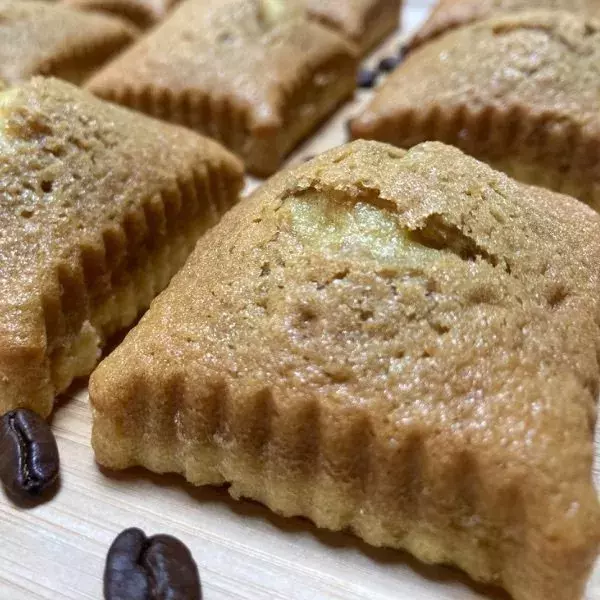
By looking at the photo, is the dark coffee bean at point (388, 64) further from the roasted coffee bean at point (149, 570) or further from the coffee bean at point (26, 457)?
the roasted coffee bean at point (149, 570)

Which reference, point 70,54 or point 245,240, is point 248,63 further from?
point 245,240

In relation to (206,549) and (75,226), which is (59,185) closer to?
(75,226)

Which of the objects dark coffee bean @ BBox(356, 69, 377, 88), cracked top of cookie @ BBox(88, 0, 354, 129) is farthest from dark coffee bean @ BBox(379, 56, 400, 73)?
cracked top of cookie @ BBox(88, 0, 354, 129)

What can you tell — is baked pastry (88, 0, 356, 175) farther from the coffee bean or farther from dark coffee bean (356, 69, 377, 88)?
the coffee bean

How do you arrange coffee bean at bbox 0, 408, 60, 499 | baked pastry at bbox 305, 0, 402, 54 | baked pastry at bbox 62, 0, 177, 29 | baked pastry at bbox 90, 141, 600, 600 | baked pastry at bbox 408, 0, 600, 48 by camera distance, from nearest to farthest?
baked pastry at bbox 90, 141, 600, 600
coffee bean at bbox 0, 408, 60, 499
baked pastry at bbox 408, 0, 600, 48
baked pastry at bbox 305, 0, 402, 54
baked pastry at bbox 62, 0, 177, 29

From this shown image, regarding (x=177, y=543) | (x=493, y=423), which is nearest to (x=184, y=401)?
(x=177, y=543)
